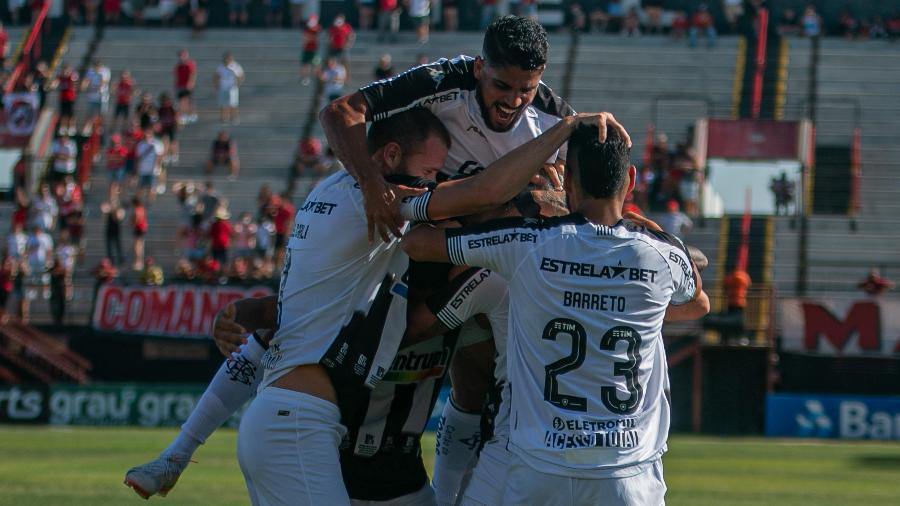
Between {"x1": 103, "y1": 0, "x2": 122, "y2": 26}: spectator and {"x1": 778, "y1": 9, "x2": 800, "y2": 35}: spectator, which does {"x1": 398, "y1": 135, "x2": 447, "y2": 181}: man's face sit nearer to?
{"x1": 778, "y1": 9, "x2": 800, "y2": 35}: spectator

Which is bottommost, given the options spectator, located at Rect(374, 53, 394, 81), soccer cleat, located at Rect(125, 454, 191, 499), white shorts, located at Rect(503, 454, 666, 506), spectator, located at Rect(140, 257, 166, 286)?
spectator, located at Rect(140, 257, 166, 286)

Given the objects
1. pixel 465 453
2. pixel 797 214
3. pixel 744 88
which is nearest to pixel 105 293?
pixel 797 214

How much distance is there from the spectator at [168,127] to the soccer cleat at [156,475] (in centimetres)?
2513

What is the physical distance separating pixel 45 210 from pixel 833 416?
15.5 m

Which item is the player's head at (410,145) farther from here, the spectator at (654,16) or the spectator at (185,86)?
the spectator at (654,16)

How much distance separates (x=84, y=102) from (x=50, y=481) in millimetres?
21225

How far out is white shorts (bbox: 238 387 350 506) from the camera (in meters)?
5.62

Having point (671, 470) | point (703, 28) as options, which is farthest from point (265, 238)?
point (703, 28)

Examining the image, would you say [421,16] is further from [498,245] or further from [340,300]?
[498,245]

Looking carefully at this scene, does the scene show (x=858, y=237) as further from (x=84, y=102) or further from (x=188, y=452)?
(x=188, y=452)

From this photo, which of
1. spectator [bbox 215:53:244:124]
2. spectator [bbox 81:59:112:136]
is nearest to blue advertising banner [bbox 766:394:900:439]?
spectator [bbox 215:53:244:124]

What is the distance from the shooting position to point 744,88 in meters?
32.0

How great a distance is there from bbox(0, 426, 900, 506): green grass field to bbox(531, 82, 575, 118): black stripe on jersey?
19.9ft

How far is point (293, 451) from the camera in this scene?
5.62 meters
